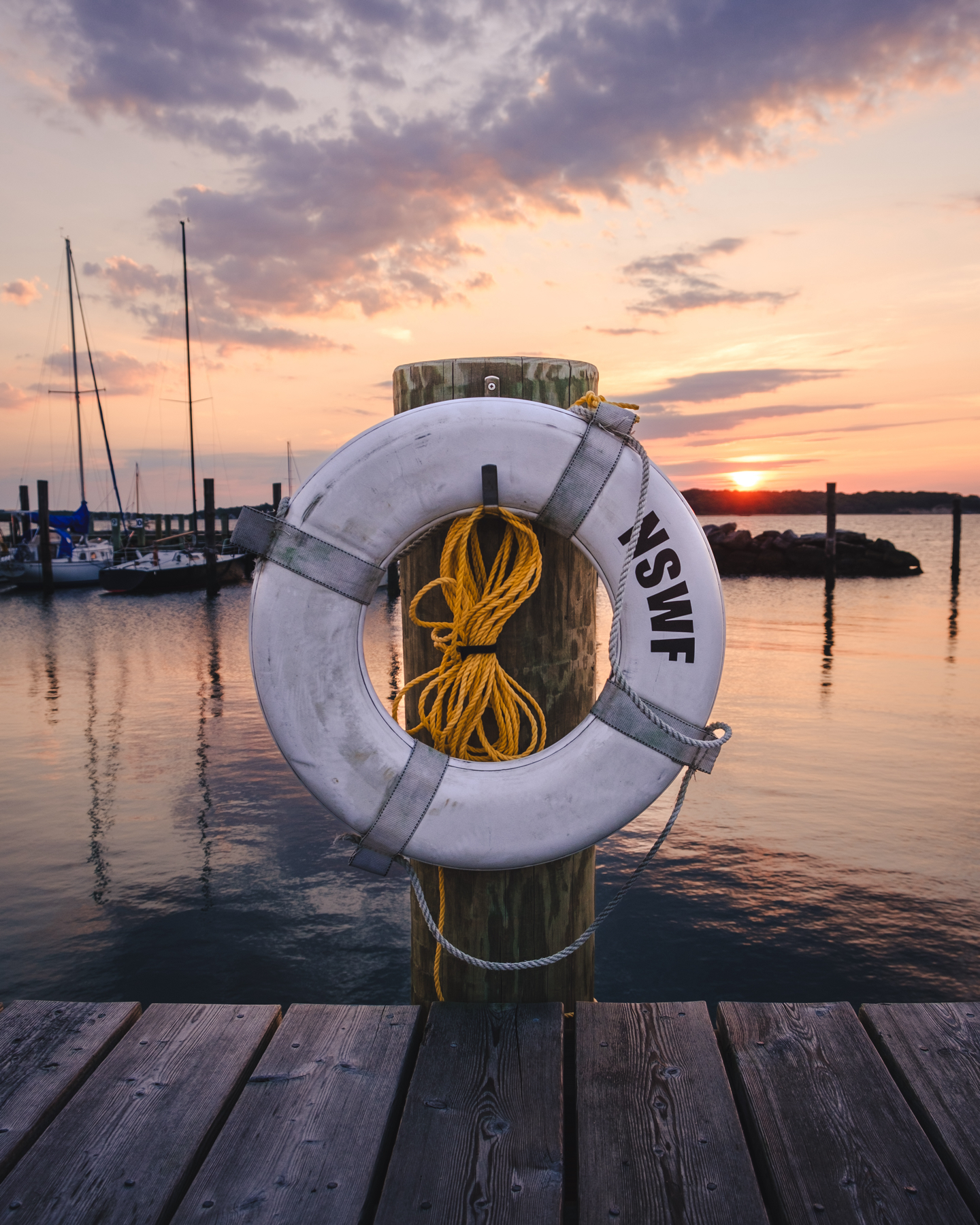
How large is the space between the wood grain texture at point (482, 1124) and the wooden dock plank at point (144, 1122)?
0.36 m

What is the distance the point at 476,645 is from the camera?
1823 millimetres

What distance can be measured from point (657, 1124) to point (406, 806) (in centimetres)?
76

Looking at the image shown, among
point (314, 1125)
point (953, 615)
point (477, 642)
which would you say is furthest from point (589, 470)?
point (953, 615)

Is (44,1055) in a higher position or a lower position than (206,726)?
higher

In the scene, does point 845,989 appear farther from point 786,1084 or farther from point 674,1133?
point 674,1133

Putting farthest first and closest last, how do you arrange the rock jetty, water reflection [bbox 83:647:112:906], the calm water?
the rock jetty
water reflection [bbox 83:647:112:906]
the calm water

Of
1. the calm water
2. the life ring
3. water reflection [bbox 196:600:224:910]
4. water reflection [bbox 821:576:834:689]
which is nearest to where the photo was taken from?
the life ring

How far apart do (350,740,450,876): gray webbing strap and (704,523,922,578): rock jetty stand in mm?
23604

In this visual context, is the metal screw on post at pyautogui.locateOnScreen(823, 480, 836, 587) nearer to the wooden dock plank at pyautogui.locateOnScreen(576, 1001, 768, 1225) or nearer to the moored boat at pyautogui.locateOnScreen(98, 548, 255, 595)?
the moored boat at pyautogui.locateOnScreen(98, 548, 255, 595)

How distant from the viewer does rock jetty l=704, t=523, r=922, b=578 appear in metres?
24.5

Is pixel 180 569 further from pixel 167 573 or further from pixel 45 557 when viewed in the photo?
pixel 45 557

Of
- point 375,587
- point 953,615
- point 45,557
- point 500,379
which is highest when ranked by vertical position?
point 500,379

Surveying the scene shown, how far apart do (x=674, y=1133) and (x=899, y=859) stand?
361 cm

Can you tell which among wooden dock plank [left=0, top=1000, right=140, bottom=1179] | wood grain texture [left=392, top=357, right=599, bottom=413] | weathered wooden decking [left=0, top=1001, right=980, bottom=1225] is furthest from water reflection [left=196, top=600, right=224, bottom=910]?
wood grain texture [left=392, top=357, right=599, bottom=413]
